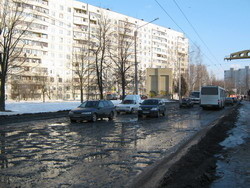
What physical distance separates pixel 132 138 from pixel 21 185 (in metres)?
6.26

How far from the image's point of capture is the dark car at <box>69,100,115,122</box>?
57.0ft

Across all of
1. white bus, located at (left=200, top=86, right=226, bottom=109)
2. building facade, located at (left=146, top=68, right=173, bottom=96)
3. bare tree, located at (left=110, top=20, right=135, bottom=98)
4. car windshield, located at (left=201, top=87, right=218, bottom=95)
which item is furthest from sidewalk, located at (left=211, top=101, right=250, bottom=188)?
building facade, located at (left=146, top=68, right=173, bottom=96)

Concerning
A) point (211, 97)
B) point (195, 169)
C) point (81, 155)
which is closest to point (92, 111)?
point (81, 155)

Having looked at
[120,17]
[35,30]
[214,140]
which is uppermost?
[120,17]

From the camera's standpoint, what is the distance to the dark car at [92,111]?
1738 centimetres

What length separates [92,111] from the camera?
1766 centimetres

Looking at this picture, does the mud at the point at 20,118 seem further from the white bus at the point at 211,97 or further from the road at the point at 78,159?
the white bus at the point at 211,97

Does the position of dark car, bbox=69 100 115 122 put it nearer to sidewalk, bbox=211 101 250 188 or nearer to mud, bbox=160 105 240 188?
sidewalk, bbox=211 101 250 188

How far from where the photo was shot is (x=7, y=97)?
6562 centimetres

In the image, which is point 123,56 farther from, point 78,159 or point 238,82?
point 238,82

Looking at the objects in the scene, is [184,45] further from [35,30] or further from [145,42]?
[35,30]

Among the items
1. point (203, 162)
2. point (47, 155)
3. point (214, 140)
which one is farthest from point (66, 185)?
point (214, 140)

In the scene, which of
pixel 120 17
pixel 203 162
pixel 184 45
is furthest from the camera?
pixel 184 45

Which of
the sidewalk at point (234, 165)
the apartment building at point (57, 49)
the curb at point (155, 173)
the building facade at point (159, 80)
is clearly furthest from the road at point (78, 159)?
the building facade at point (159, 80)
